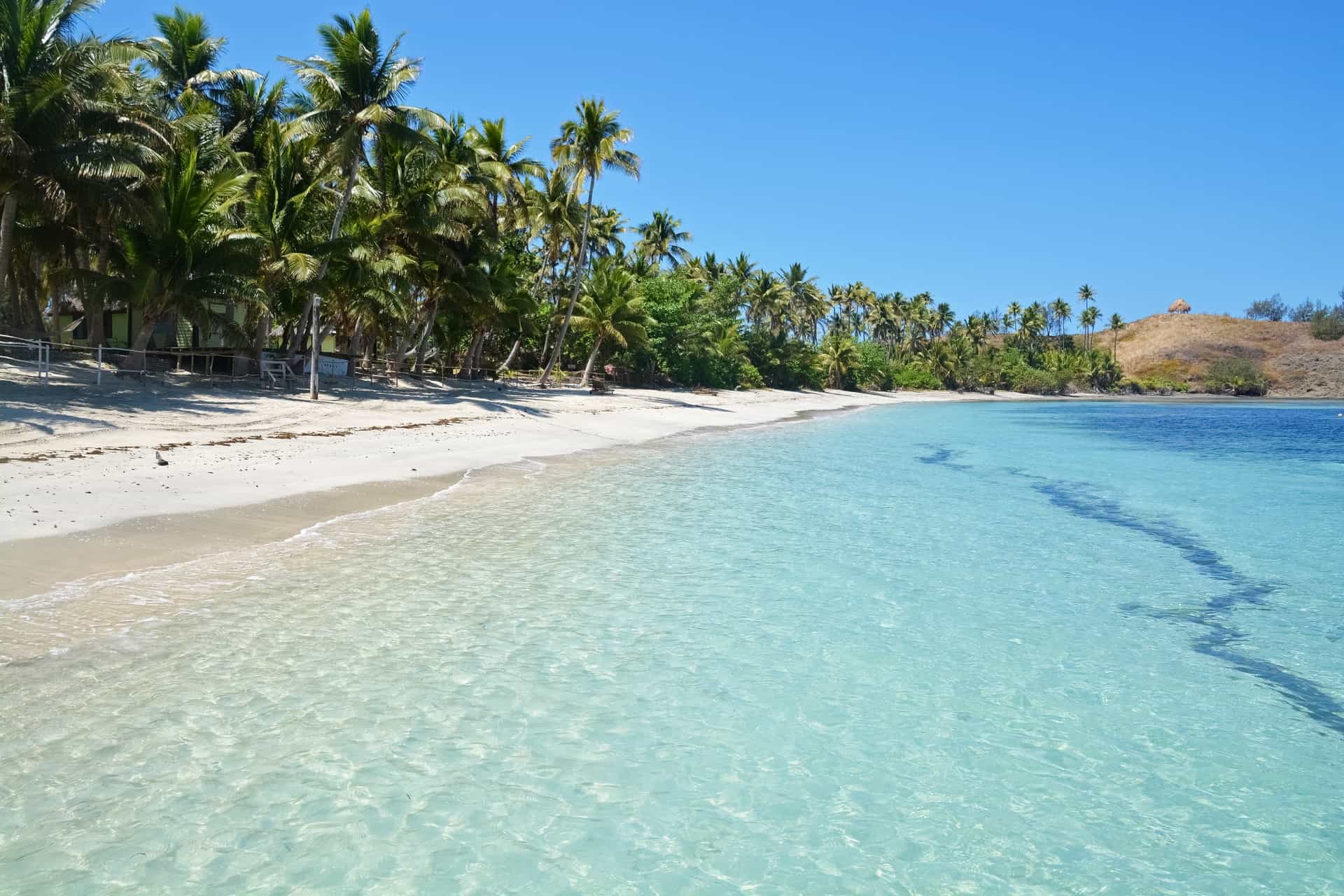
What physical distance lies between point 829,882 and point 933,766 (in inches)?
58.0

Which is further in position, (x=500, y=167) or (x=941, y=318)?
(x=941, y=318)

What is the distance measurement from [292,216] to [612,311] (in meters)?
17.1

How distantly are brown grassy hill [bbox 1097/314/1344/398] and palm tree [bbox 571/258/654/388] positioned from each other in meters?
130

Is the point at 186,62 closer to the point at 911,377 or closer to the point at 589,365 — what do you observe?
the point at 589,365

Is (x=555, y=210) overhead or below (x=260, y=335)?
overhead

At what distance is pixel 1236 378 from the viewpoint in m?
A: 135

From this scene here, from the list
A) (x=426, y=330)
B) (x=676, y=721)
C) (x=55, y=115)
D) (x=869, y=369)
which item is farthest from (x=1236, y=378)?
(x=676, y=721)

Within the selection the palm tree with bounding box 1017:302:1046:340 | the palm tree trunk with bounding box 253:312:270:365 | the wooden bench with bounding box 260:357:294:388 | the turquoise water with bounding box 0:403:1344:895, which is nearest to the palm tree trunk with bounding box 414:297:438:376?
the palm tree trunk with bounding box 253:312:270:365

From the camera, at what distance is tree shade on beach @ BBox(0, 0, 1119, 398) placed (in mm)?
21500

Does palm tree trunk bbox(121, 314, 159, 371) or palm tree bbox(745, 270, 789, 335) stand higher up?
palm tree bbox(745, 270, 789, 335)

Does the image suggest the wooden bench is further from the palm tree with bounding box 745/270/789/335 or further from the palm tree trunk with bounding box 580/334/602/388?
the palm tree with bounding box 745/270/789/335

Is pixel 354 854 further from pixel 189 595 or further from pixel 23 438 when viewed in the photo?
pixel 23 438

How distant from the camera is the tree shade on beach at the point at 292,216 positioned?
70.5ft

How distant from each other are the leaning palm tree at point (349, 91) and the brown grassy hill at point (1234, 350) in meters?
147
